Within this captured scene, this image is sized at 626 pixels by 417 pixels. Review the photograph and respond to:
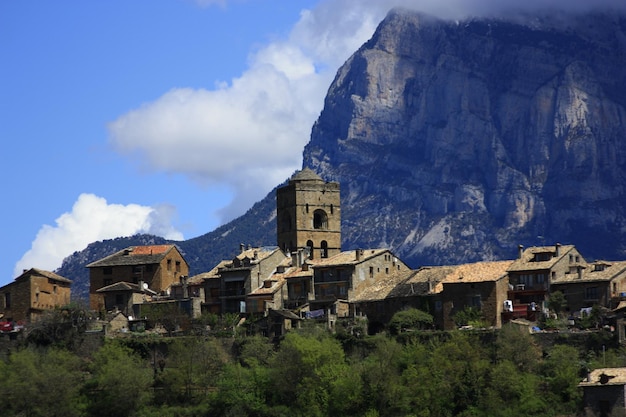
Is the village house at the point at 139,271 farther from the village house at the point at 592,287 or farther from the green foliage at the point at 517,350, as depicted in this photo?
the green foliage at the point at 517,350

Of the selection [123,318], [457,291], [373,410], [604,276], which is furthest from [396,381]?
[123,318]

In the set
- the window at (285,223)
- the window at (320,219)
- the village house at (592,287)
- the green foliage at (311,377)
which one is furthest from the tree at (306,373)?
the window at (285,223)

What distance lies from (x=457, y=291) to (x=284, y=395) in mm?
16363

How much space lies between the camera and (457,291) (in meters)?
123

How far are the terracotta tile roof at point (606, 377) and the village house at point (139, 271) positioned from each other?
47.8 m

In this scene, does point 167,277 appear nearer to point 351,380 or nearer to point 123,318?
point 123,318

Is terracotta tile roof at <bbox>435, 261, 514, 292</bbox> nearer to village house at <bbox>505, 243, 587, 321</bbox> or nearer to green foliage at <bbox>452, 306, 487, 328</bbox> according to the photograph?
village house at <bbox>505, 243, 587, 321</bbox>

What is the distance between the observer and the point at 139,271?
145 m

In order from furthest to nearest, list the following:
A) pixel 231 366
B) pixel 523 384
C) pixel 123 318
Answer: pixel 123 318, pixel 231 366, pixel 523 384

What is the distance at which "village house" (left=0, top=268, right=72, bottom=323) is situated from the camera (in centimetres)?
13750

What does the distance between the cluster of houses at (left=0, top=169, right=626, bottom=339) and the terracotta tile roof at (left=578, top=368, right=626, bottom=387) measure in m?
7.53

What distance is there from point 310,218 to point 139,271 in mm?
17033

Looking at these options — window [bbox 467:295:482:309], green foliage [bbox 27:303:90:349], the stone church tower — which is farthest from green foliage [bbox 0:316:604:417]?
the stone church tower

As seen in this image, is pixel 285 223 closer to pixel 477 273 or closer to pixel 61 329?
pixel 61 329
